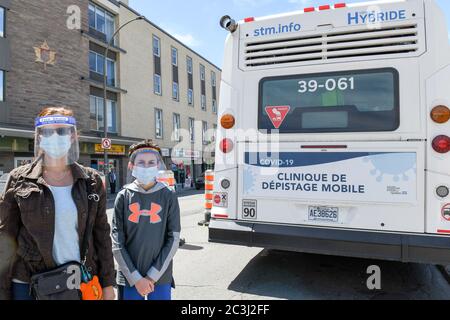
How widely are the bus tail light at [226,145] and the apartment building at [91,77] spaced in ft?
47.7

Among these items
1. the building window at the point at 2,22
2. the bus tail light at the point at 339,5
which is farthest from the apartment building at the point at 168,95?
the bus tail light at the point at 339,5

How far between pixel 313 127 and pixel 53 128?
3109 mm

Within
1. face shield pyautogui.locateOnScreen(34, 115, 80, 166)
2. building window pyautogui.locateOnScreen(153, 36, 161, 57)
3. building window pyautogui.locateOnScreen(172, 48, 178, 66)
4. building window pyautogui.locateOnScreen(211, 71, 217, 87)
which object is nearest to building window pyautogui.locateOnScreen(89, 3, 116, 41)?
building window pyautogui.locateOnScreen(153, 36, 161, 57)

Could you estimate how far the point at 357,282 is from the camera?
470 cm

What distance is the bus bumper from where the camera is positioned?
3.77 metres

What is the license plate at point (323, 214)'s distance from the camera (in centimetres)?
425

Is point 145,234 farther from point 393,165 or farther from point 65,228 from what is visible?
point 393,165

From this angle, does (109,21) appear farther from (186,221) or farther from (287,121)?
(287,121)

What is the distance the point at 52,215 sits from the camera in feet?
6.70

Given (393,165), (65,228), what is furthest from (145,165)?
(393,165)

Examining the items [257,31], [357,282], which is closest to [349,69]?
[257,31]

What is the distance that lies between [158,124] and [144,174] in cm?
2784

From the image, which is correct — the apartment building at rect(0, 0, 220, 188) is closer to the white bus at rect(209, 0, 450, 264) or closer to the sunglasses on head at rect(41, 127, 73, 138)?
the white bus at rect(209, 0, 450, 264)

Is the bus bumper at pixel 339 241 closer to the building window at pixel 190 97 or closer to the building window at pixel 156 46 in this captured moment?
the building window at pixel 156 46
